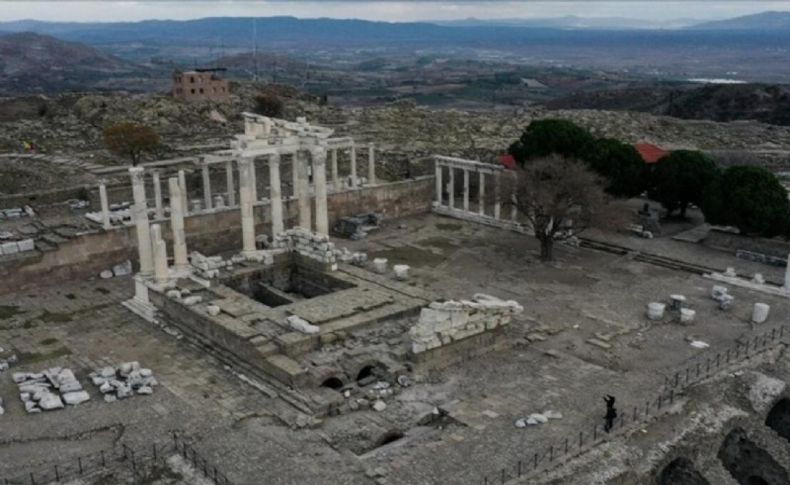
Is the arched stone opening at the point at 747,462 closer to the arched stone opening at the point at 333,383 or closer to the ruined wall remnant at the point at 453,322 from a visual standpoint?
the ruined wall remnant at the point at 453,322

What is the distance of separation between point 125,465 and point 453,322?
9838 mm

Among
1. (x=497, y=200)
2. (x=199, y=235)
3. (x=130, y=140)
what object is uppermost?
(x=130, y=140)

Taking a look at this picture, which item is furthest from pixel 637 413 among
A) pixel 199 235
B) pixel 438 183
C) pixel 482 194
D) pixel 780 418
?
pixel 438 183

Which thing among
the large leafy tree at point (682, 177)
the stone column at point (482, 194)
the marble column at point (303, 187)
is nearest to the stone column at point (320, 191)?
the marble column at point (303, 187)

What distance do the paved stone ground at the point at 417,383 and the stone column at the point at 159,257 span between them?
1.89 metres

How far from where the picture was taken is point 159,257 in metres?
26.5

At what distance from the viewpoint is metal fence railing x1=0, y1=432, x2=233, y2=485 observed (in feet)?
53.9


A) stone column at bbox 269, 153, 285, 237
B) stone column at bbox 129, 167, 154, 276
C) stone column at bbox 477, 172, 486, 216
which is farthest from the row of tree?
stone column at bbox 129, 167, 154, 276

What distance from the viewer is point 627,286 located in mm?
29078

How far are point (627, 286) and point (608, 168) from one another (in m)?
9.24

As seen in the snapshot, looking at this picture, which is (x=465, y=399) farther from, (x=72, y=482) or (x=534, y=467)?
(x=72, y=482)

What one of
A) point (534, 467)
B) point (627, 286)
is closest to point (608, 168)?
point (627, 286)

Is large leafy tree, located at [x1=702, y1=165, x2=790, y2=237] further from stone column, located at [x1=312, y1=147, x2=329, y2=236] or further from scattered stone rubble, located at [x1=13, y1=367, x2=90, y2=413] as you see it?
scattered stone rubble, located at [x1=13, y1=367, x2=90, y2=413]

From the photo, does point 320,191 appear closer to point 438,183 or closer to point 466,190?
point 466,190
